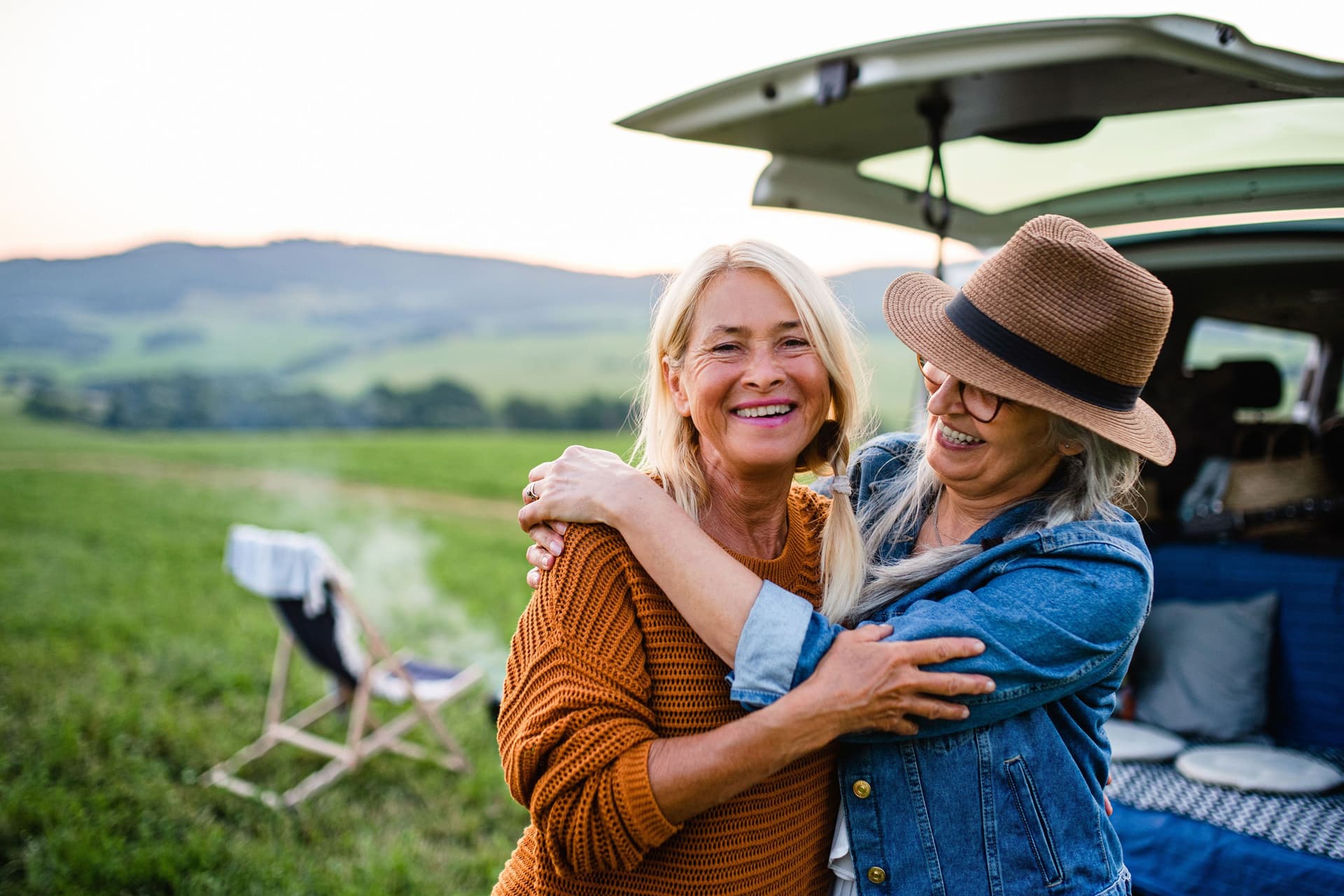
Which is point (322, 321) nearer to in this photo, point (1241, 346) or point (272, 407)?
point (272, 407)

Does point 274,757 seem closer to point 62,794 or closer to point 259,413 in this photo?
point 62,794

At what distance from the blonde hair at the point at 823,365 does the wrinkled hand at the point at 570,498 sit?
0.22 m

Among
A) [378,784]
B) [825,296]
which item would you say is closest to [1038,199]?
[825,296]

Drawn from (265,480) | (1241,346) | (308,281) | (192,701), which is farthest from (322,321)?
(1241,346)

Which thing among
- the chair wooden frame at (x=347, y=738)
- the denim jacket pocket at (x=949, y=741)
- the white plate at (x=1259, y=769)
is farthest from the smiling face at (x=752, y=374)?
the chair wooden frame at (x=347, y=738)

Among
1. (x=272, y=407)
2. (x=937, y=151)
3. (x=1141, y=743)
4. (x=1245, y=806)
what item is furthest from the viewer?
(x=272, y=407)

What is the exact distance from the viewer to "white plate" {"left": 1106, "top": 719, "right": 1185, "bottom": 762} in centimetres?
386

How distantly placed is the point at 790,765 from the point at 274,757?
4.62 m

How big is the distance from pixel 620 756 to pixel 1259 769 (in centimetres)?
323

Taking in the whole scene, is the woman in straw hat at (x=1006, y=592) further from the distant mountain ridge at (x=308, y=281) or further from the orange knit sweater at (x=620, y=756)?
the distant mountain ridge at (x=308, y=281)

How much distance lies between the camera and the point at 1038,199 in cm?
407

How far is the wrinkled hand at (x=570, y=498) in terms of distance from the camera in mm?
1788

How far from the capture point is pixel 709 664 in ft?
5.88

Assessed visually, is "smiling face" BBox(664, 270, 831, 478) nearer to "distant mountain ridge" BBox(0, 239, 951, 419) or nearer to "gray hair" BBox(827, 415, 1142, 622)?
"gray hair" BBox(827, 415, 1142, 622)
